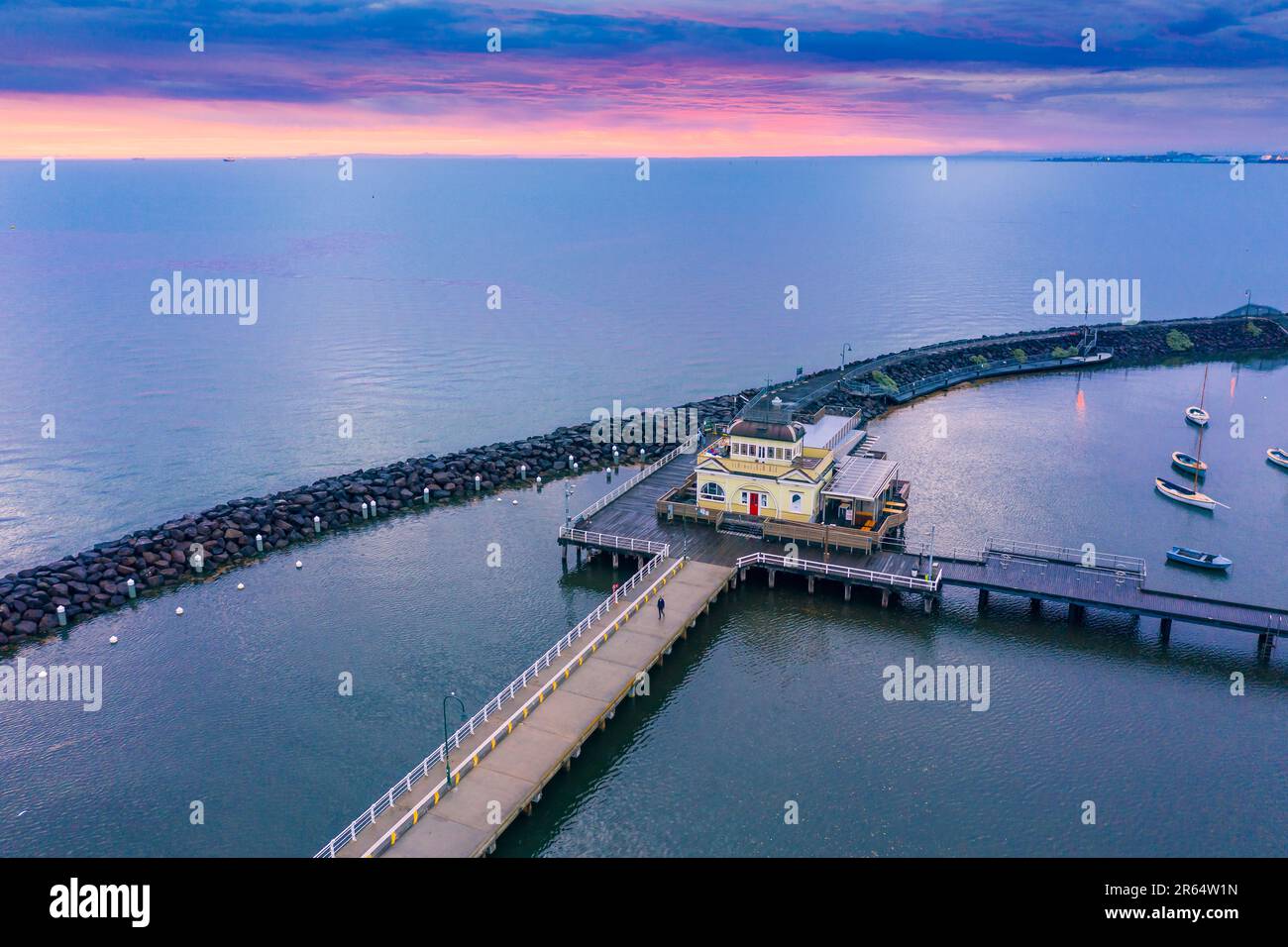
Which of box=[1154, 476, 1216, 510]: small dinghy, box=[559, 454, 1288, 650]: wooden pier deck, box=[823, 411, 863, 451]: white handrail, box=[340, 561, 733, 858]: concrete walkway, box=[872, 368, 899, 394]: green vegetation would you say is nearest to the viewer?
box=[340, 561, 733, 858]: concrete walkway

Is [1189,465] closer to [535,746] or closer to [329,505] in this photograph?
[535,746]

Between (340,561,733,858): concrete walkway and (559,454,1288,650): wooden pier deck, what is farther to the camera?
(559,454,1288,650): wooden pier deck

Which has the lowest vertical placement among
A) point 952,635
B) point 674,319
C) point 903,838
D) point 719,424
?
point 903,838

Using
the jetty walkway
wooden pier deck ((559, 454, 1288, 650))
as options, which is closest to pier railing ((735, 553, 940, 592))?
wooden pier deck ((559, 454, 1288, 650))

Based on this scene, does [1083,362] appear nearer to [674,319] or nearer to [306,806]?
[674,319]

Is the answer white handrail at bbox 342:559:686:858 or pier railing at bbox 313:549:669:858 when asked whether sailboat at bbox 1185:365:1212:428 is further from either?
pier railing at bbox 313:549:669:858

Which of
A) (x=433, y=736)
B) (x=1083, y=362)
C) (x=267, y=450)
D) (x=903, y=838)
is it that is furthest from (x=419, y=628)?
(x=1083, y=362)

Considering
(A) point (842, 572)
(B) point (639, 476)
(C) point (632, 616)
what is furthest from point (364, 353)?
(A) point (842, 572)
